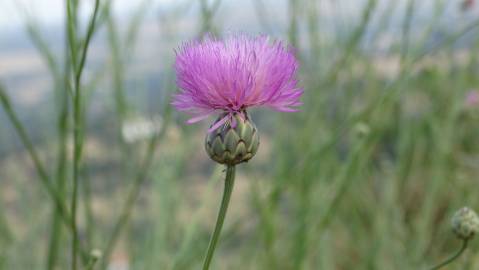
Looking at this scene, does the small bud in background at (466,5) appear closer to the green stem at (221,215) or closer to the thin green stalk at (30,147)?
the thin green stalk at (30,147)

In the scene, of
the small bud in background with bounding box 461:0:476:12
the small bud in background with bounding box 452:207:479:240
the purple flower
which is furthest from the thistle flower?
the small bud in background with bounding box 461:0:476:12

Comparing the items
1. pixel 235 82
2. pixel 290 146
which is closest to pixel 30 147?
pixel 235 82

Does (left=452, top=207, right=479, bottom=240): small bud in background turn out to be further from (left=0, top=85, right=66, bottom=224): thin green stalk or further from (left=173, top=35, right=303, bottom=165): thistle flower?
(left=0, top=85, right=66, bottom=224): thin green stalk

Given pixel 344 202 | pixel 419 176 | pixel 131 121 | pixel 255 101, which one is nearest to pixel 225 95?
pixel 255 101

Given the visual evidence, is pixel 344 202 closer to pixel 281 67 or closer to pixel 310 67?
pixel 310 67

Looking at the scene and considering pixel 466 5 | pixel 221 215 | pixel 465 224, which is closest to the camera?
pixel 221 215

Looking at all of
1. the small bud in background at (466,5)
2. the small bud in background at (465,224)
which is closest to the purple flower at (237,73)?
the small bud in background at (465,224)

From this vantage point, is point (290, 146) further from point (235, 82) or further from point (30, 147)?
point (235, 82)
